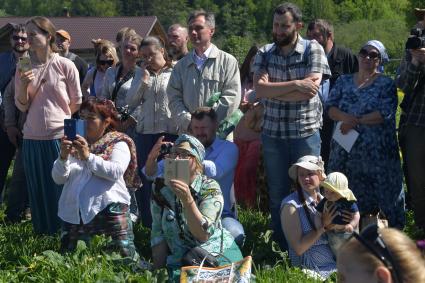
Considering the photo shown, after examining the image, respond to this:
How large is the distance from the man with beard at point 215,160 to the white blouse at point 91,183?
0.25 meters

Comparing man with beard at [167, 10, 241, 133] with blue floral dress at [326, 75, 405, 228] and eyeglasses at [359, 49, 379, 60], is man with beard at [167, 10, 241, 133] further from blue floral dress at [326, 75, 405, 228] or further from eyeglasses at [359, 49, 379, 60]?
eyeglasses at [359, 49, 379, 60]

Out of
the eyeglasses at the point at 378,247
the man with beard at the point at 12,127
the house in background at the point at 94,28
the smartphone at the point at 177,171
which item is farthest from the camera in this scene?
the house in background at the point at 94,28

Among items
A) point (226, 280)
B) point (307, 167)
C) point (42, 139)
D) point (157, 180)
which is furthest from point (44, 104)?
point (226, 280)

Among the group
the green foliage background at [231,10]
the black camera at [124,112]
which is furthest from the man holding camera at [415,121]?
the green foliage background at [231,10]

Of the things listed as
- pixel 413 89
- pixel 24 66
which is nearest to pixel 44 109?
pixel 24 66

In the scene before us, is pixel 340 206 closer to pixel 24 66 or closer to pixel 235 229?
pixel 235 229

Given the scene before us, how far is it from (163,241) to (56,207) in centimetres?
201

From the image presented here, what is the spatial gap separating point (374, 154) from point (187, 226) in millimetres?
2085

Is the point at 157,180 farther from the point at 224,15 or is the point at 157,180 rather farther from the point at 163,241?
the point at 224,15

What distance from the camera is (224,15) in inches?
3728

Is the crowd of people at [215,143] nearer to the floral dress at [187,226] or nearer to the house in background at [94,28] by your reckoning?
the floral dress at [187,226]

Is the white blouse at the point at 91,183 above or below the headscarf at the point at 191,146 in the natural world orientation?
below

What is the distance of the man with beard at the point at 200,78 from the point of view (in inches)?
272

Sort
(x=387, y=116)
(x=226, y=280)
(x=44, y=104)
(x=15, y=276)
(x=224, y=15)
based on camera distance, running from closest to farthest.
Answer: (x=226, y=280), (x=15, y=276), (x=387, y=116), (x=44, y=104), (x=224, y=15)
